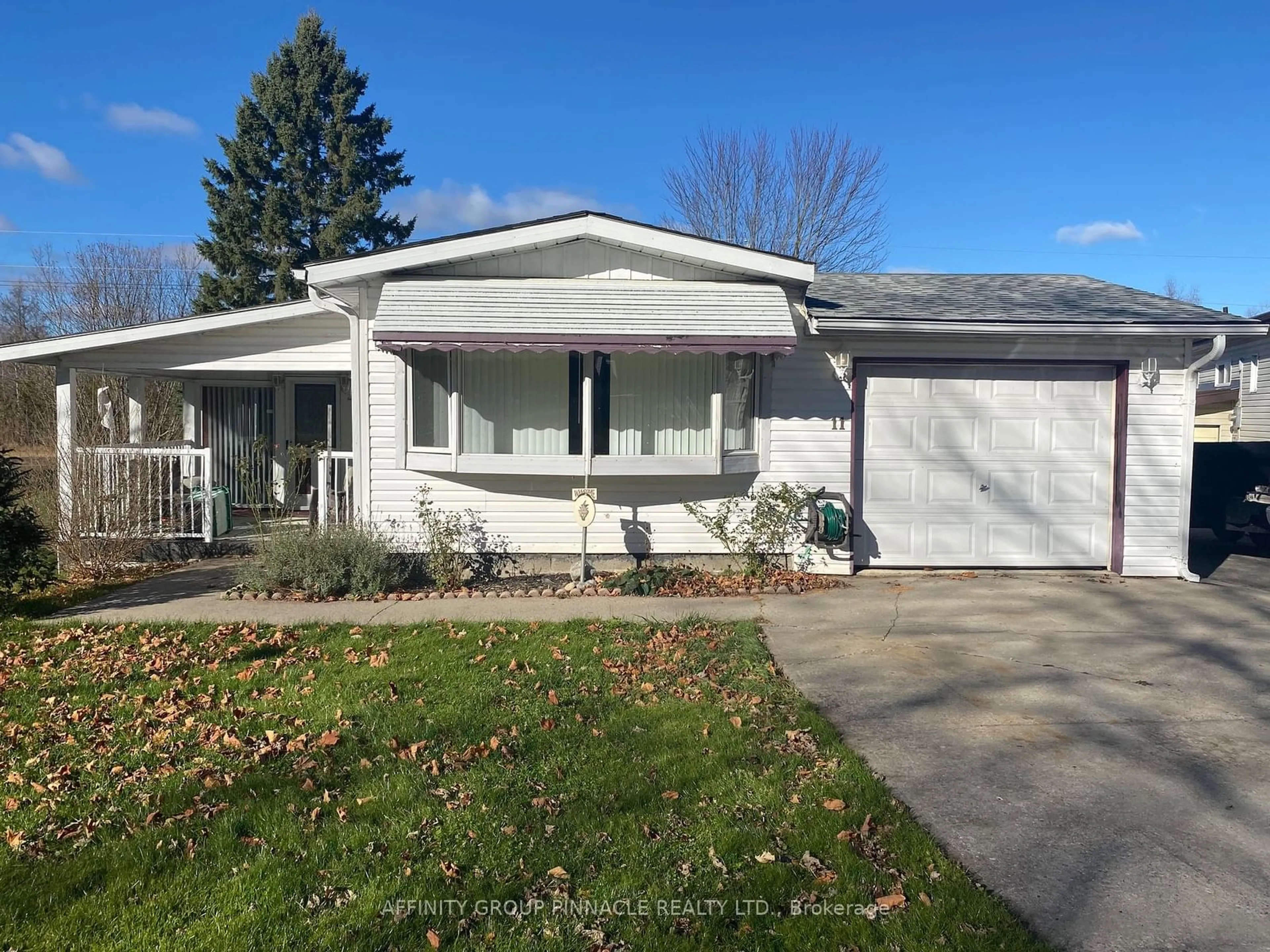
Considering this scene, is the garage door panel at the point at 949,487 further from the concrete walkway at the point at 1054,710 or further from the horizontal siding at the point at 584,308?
the horizontal siding at the point at 584,308

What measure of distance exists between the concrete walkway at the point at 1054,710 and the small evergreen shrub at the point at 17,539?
1.91 ft

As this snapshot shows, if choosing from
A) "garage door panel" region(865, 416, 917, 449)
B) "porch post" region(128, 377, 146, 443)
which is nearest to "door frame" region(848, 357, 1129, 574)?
"garage door panel" region(865, 416, 917, 449)

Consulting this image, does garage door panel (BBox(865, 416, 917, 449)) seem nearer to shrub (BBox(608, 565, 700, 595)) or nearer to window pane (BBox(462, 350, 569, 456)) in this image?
shrub (BBox(608, 565, 700, 595))

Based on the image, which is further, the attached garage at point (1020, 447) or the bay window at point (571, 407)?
the attached garage at point (1020, 447)

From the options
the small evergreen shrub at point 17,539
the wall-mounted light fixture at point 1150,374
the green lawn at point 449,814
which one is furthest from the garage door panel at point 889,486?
the small evergreen shrub at point 17,539

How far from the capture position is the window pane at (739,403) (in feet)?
28.3

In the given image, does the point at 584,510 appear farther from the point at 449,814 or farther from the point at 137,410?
the point at 137,410

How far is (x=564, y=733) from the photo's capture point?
4578mm

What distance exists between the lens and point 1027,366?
9.05 metres

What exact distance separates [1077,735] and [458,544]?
602cm

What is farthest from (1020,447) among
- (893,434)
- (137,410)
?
(137,410)

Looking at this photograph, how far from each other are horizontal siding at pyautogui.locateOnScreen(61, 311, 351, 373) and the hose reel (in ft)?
18.9

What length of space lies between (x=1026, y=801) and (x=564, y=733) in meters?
2.33

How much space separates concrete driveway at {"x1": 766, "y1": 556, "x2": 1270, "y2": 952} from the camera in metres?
3.10
